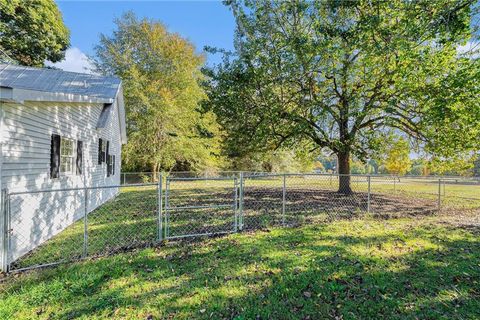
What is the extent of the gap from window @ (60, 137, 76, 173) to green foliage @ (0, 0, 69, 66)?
14.0 meters

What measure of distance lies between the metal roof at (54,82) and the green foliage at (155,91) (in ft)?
36.0

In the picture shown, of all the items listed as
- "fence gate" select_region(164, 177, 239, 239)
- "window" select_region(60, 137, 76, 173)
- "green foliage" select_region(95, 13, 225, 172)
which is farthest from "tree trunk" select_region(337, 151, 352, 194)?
"green foliage" select_region(95, 13, 225, 172)

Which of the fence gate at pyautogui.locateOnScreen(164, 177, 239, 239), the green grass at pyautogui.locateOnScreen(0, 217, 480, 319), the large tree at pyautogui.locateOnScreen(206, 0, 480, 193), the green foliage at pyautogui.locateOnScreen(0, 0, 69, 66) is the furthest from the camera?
the green foliage at pyautogui.locateOnScreen(0, 0, 69, 66)

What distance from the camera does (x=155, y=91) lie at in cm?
2117

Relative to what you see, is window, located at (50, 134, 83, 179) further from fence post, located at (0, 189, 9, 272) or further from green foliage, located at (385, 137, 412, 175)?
green foliage, located at (385, 137, 412, 175)

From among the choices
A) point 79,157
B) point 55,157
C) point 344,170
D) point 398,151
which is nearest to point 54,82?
point 79,157

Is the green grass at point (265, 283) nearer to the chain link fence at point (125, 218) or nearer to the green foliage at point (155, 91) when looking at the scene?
the chain link fence at point (125, 218)

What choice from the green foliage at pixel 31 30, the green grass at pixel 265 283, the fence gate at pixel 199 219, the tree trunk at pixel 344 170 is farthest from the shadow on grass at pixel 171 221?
the green foliage at pixel 31 30

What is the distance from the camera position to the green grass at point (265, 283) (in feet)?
10.5

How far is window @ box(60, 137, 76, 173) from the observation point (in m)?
6.99

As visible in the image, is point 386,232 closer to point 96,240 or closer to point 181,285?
point 181,285

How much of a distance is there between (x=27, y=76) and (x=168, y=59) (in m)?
16.8

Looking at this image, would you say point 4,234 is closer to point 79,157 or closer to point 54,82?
point 79,157

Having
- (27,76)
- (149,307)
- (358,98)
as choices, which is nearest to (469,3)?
(358,98)
